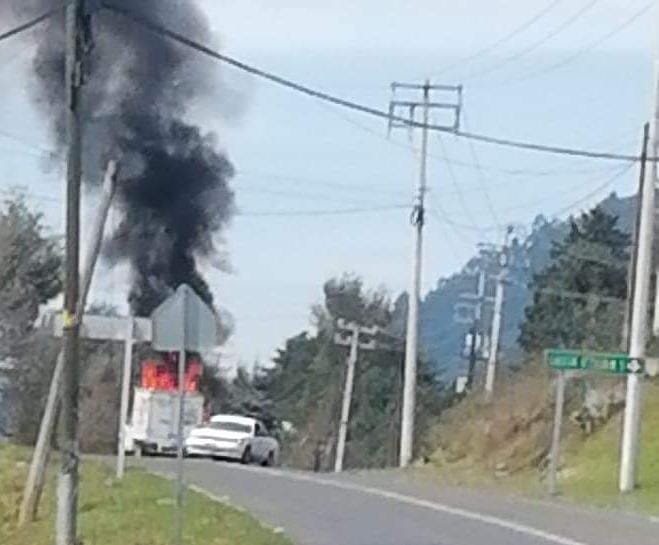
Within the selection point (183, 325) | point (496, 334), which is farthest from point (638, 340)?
point (496, 334)

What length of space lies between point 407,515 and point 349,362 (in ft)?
182

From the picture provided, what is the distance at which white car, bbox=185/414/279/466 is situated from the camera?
190 feet

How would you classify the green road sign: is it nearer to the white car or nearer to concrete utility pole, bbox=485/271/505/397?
the white car

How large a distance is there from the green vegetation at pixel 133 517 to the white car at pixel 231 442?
68.6ft

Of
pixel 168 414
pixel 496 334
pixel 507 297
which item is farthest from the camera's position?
pixel 507 297

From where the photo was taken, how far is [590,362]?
1483 inches

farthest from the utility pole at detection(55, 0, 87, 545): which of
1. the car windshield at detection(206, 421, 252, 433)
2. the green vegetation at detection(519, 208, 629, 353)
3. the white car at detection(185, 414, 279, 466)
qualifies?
the green vegetation at detection(519, 208, 629, 353)

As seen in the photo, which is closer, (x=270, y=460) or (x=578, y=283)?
(x=270, y=460)

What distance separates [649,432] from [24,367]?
93.4 ft

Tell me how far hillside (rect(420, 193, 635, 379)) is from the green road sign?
138 ft

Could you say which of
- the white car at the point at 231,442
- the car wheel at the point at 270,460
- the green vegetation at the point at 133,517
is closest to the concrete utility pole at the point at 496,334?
the car wheel at the point at 270,460

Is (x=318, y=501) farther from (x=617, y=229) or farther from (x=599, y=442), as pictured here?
(x=617, y=229)

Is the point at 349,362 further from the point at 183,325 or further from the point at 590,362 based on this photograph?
the point at 183,325

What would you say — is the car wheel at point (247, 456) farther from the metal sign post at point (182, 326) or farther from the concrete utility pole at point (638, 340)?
the metal sign post at point (182, 326)
